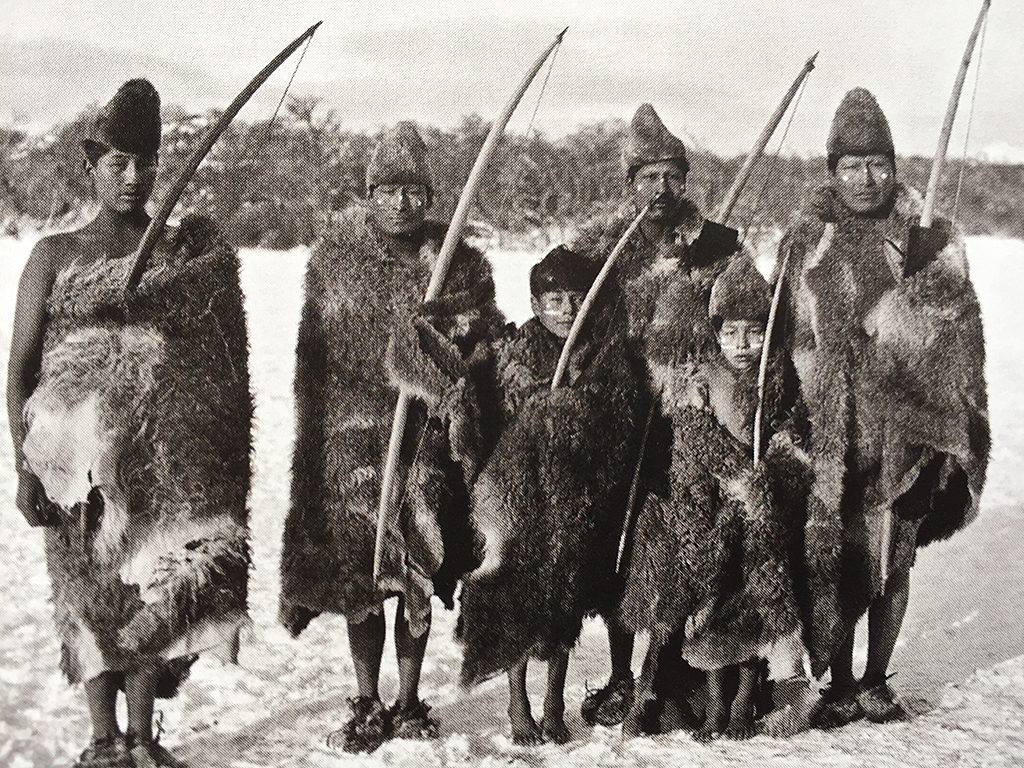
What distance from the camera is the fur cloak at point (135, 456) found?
2.97 metres

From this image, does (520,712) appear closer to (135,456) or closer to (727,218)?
(135,456)

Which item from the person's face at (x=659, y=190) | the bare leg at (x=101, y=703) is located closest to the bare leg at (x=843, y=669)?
the person's face at (x=659, y=190)

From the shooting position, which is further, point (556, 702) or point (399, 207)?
point (556, 702)

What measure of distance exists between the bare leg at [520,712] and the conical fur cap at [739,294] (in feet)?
4.15

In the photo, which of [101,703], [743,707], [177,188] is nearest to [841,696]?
[743,707]

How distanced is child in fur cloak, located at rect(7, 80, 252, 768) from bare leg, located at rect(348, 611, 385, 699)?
0.37m

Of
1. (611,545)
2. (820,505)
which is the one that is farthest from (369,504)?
(820,505)

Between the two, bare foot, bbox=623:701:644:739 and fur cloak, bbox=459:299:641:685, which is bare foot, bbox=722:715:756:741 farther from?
fur cloak, bbox=459:299:641:685

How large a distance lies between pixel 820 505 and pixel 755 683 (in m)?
0.62

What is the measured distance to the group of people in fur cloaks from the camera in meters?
3.00

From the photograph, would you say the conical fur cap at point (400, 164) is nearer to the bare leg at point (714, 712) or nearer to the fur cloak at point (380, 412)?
the fur cloak at point (380, 412)

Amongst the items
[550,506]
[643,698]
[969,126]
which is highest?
[969,126]

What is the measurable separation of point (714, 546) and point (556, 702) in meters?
0.71

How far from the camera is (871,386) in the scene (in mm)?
3309
